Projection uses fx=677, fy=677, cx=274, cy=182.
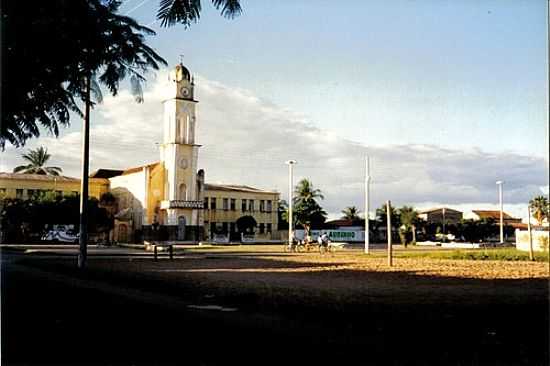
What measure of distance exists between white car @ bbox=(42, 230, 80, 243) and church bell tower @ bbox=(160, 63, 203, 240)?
15596mm

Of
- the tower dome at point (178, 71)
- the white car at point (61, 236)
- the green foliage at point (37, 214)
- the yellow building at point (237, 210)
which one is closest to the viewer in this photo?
the tower dome at point (178, 71)

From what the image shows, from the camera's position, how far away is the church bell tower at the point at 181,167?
77.6m

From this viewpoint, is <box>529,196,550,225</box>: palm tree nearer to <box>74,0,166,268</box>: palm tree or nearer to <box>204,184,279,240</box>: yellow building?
<box>74,0,166,268</box>: palm tree

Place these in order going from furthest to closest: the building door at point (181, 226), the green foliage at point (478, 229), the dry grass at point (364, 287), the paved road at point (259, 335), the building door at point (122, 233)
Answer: the building door at point (181, 226), the building door at point (122, 233), the green foliage at point (478, 229), the dry grass at point (364, 287), the paved road at point (259, 335)

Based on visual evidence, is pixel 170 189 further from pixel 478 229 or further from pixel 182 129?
pixel 478 229

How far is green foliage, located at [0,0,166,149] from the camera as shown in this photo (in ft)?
17.8

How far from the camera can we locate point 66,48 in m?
5.65

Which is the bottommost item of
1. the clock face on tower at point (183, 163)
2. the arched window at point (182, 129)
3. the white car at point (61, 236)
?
the white car at point (61, 236)

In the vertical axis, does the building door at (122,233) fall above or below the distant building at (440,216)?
below

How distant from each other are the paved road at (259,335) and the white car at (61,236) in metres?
51.7

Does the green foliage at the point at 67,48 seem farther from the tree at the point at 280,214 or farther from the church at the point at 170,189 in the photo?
the tree at the point at 280,214

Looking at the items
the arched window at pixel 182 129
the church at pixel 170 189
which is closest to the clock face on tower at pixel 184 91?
the church at pixel 170 189

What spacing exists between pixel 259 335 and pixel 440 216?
79.6 meters

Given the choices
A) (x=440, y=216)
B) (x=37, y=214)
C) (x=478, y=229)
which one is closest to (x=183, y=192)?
(x=37, y=214)
